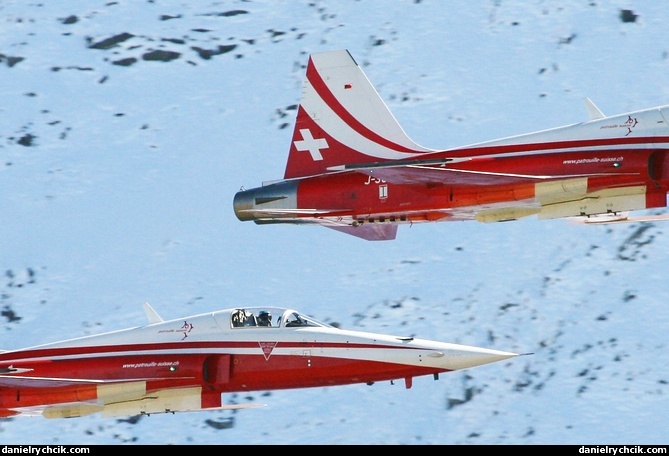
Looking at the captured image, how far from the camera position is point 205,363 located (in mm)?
32594

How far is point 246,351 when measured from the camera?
106 ft

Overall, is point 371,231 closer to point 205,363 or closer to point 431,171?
point 431,171

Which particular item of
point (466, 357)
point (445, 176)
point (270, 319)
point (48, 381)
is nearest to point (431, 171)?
point (445, 176)

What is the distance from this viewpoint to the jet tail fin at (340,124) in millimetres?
34469

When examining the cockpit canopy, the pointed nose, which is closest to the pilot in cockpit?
the cockpit canopy

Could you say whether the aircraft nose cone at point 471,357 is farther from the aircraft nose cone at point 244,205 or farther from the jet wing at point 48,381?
the jet wing at point 48,381

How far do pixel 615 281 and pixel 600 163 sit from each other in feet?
46.2

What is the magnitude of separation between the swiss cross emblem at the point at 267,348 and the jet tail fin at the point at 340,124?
3.97 m

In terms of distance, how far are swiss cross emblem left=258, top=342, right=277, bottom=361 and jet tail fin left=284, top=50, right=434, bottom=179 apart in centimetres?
397

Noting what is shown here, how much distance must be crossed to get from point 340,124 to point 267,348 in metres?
5.53

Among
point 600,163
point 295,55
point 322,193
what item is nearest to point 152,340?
point 322,193

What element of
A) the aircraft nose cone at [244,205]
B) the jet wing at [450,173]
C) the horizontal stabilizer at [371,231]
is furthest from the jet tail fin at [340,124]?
the horizontal stabilizer at [371,231]

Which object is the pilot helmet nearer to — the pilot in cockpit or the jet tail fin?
the pilot in cockpit

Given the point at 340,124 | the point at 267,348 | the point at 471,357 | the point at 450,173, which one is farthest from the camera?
the point at 340,124
